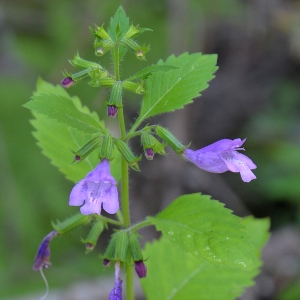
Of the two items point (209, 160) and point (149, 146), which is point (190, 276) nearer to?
point (209, 160)

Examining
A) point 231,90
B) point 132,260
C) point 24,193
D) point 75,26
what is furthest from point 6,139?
point 132,260

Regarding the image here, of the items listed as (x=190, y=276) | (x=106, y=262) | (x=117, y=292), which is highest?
(x=106, y=262)

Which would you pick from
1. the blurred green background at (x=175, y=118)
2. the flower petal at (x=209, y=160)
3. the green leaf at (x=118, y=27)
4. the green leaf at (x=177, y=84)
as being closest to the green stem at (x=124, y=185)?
the green leaf at (x=118, y=27)

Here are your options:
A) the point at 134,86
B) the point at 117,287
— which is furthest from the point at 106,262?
the point at 134,86

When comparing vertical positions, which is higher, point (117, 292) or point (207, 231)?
point (207, 231)

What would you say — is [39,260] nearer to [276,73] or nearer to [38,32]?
[38,32]

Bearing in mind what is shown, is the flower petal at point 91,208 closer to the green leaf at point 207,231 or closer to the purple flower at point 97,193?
the purple flower at point 97,193
